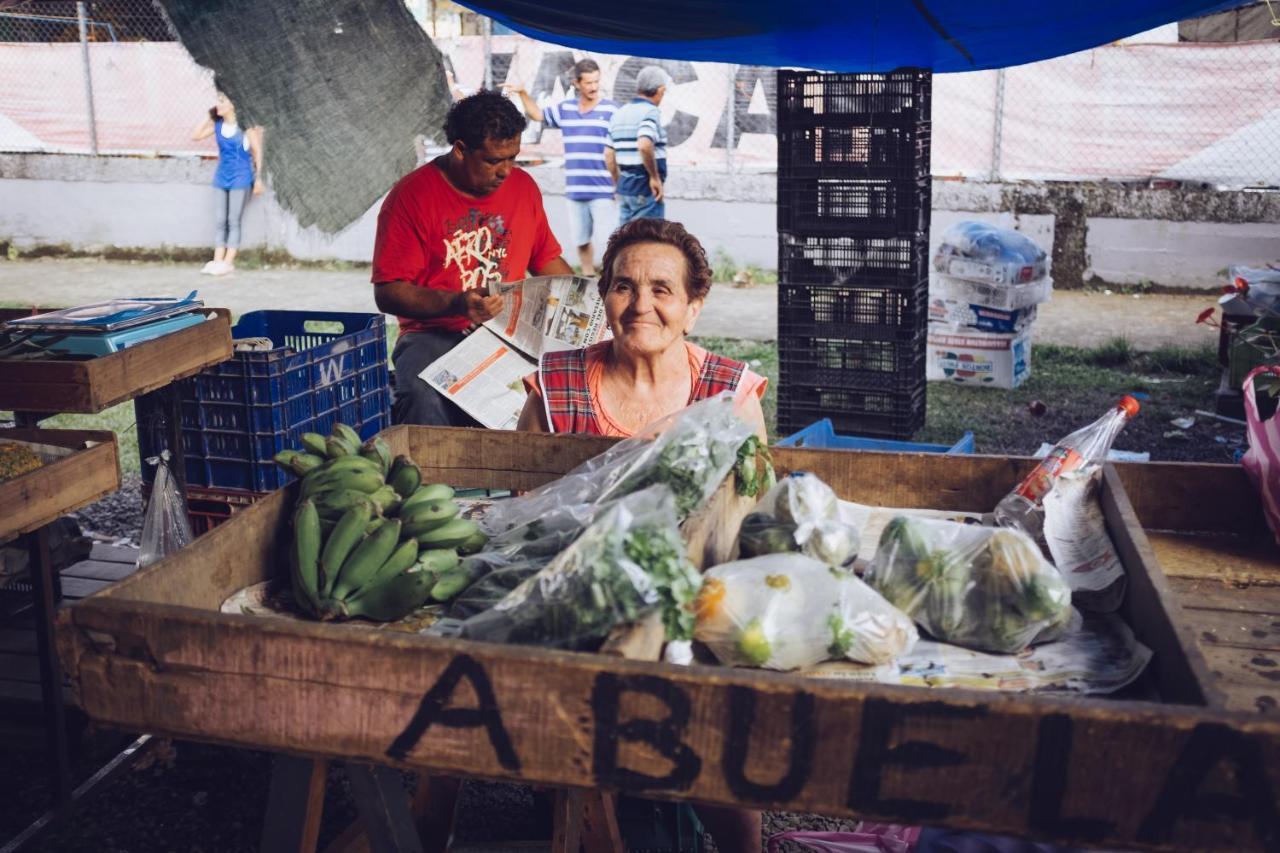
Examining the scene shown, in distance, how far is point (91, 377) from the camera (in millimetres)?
3172

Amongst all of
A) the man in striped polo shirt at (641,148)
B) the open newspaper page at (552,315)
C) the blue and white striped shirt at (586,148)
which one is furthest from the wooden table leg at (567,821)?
the blue and white striped shirt at (586,148)

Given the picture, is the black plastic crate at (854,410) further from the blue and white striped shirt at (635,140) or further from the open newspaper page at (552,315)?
the blue and white striped shirt at (635,140)

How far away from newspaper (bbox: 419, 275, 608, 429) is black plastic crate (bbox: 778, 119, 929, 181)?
274cm

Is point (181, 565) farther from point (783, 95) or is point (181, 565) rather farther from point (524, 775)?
point (783, 95)

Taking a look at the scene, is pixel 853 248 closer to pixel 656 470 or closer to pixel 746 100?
pixel 656 470

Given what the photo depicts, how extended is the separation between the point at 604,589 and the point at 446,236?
3.39 m

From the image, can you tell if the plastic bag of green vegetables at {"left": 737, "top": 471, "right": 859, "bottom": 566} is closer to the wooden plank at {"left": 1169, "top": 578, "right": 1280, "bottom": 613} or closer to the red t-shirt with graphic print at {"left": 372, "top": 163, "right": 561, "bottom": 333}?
the wooden plank at {"left": 1169, "top": 578, "right": 1280, "bottom": 613}

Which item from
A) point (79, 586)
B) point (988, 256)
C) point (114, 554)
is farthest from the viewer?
point (988, 256)

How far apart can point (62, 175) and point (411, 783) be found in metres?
12.1

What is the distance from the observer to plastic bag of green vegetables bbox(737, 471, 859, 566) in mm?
2047

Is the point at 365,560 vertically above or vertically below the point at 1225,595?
above

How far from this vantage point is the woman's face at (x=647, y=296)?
3.10 meters

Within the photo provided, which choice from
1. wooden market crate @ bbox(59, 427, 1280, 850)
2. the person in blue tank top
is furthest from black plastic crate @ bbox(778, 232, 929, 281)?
the person in blue tank top

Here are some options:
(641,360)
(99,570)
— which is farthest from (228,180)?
→ (641,360)
